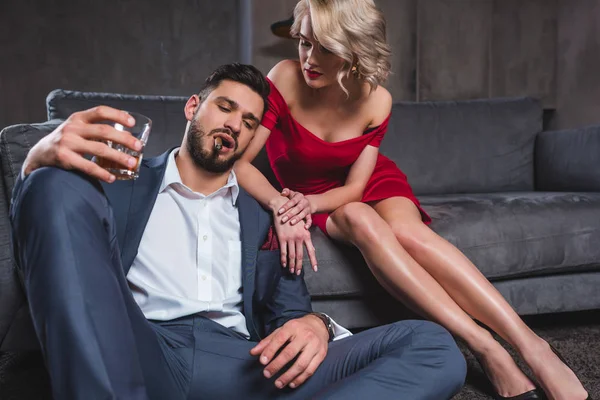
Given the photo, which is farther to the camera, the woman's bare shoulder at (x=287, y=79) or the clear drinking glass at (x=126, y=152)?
the woman's bare shoulder at (x=287, y=79)

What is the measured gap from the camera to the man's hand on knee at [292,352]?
1.00 meters

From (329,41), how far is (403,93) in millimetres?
2264

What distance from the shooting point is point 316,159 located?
1.90 metres

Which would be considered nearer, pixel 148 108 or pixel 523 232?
pixel 523 232

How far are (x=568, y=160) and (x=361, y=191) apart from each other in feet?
4.38

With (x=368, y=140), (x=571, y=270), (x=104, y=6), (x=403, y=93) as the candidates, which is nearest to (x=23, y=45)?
(x=104, y=6)

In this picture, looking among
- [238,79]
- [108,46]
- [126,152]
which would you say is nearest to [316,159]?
[238,79]

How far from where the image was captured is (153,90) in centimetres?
426

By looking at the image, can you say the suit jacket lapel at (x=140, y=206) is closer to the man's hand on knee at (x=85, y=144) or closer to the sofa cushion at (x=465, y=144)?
the man's hand on knee at (x=85, y=144)

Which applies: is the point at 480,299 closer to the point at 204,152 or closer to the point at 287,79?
the point at 204,152

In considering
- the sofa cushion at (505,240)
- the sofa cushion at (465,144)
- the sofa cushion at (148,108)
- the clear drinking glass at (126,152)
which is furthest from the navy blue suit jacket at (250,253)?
the sofa cushion at (465,144)

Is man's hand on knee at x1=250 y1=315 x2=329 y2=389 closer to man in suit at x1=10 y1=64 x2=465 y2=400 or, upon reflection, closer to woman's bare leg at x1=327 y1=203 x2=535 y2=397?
man in suit at x1=10 y1=64 x2=465 y2=400

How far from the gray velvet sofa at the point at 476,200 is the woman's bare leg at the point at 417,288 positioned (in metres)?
0.20

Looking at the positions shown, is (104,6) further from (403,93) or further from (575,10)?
(575,10)
